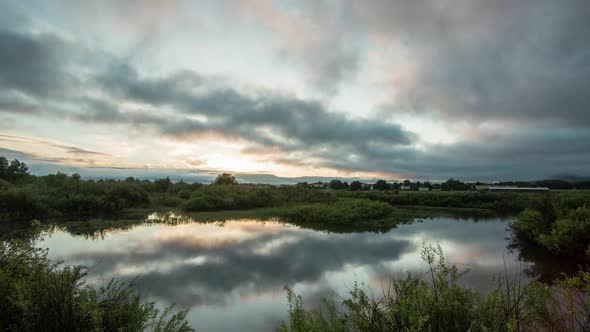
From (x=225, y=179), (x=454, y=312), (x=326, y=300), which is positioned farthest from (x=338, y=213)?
(x=225, y=179)

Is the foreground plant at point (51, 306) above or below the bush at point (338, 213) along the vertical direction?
above

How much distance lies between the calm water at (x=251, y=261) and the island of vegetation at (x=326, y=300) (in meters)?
0.94

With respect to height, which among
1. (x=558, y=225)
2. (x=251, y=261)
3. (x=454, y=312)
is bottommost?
(x=251, y=261)

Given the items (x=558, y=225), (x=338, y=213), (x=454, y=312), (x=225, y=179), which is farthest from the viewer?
(x=225, y=179)

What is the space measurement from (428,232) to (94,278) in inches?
833

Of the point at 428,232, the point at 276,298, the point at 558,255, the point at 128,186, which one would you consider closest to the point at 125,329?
the point at 276,298

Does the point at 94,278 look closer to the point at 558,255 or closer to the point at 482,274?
the point at 482,274

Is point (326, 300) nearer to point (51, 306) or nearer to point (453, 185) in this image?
point (51, 306)

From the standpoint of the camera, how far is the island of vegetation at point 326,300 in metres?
3.57

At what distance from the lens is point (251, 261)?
12.9 m

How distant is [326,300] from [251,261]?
644 cm

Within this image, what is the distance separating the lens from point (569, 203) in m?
17.8

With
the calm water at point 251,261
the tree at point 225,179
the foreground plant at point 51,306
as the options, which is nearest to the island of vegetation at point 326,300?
the foreground plant at point 51,306

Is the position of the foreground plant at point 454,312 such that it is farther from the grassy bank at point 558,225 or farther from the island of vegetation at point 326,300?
the grassy bank at point 558,225
